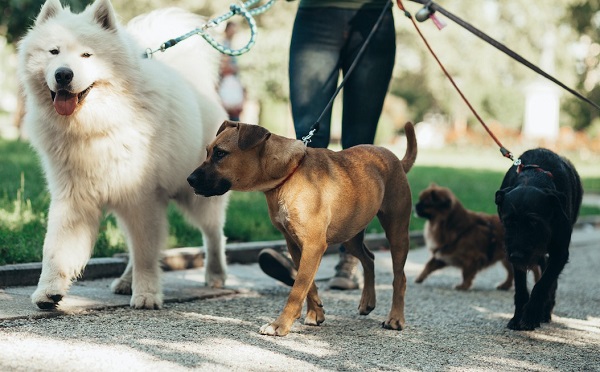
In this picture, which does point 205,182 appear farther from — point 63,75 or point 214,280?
point 214,280

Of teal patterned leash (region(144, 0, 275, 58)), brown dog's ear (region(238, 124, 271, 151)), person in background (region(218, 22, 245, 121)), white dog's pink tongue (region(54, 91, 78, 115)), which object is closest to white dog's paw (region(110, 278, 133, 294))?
white dog's pink tongue (region(54, 91, 78, 115))

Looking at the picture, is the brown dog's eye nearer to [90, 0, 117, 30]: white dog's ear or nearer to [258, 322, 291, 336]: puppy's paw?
[258, 322, 291, 336]: puppy's paw

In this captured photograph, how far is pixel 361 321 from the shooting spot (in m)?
4.83

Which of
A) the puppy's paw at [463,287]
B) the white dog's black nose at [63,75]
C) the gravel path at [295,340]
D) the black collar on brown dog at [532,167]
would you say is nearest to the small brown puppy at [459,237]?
the puppy's paw at [463,287]

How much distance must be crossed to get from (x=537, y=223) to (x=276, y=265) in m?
1.71

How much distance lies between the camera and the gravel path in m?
3.52

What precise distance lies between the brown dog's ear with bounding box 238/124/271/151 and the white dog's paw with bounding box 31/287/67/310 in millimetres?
1335

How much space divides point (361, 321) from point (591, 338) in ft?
4.27

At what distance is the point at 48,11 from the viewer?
15.5ft

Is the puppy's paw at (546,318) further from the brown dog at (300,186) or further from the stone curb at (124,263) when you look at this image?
the stone curb at (124,263)

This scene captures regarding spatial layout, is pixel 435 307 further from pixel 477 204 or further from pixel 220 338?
pixel 477 204

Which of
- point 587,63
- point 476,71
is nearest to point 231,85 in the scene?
point 587,63

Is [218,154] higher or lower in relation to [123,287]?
higher

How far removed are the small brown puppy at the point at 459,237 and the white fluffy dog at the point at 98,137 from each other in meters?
2.79
